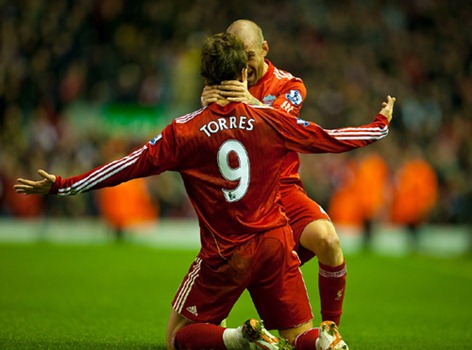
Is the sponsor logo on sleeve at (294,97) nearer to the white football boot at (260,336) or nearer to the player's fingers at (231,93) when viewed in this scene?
the player's fingers at (231,93)

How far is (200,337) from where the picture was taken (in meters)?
5.16

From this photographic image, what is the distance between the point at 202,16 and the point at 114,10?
2140 millimetres

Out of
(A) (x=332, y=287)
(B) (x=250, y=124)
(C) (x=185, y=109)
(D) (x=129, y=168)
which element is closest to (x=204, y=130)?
(B) (x=250, y=124)

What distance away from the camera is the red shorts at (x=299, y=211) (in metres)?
6.14

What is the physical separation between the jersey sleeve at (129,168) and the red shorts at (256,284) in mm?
668

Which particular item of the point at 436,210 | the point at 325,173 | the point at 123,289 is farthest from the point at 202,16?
the point at 123,289

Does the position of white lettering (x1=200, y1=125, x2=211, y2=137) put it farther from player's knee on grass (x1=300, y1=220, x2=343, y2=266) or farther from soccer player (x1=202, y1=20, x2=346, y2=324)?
player's knee on grass (x1=300, y1=220, x2=343, y2=266)

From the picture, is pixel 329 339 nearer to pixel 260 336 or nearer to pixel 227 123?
pixel 260 336

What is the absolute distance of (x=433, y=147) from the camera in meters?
19.6

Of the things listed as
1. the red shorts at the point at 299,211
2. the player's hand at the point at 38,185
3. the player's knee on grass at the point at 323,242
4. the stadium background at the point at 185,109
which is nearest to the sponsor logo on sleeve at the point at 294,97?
the red shorts at the point at 299,211

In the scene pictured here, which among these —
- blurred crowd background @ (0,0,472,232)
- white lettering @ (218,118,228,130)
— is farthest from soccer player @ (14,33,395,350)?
blurred crowd background @ (0,0,472,232)

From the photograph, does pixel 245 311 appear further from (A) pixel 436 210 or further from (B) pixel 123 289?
(A) pixel 436 210

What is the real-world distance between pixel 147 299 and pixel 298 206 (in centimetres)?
362

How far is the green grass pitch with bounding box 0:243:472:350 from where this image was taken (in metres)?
6.77
